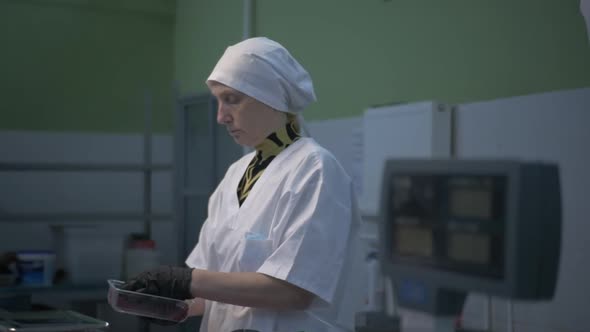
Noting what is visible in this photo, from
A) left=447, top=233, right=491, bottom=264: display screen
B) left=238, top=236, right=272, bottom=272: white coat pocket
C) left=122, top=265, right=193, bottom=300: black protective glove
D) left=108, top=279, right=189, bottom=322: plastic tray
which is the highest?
left=447, top=233, right=491, bottom=264: display screen

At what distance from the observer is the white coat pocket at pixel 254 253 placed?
131 centimetres

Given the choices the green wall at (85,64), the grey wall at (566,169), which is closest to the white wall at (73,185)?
the green wall at (85,64)

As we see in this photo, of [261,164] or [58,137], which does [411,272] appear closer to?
[261,164]

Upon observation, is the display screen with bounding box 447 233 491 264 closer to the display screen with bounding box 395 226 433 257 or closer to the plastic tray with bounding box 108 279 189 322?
the display screen with bounding box 395 226 433 257

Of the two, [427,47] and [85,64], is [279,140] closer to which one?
[427,47]

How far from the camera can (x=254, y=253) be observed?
4.32 ft

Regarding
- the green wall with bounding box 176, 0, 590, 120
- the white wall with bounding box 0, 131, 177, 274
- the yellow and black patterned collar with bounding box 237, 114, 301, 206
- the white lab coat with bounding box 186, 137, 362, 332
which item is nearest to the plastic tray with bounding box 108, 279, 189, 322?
the white lab coat with bounding box 186, 137, 362, 332

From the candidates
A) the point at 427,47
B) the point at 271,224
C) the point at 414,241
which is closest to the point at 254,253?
the point at 271,224

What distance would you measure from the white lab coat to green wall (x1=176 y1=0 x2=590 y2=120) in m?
0.82

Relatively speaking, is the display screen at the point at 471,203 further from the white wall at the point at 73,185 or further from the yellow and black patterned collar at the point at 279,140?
the white wall at the point at 73,185

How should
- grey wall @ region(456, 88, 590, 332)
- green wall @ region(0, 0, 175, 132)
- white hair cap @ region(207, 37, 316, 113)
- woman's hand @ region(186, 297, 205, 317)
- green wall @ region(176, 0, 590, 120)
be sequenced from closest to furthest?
1. white hair cap @ region(207, 37, 316, 113)
2. woman's hand @ region(186, 297, 205, 317)
3. grey wall @ region(456, 88, 590, 332)
4. green wall @ region(176, 0, 590, 120)
5. green wall @ region(0, 0, 175, 132)

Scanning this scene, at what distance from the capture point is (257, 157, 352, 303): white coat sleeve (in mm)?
1236

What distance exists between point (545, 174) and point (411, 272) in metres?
0.11

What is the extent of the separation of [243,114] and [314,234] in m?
0.26
